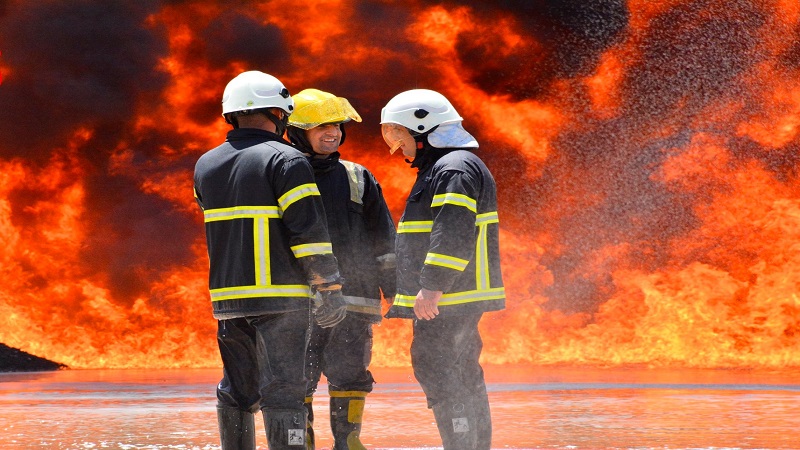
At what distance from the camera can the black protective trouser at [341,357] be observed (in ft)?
17.5

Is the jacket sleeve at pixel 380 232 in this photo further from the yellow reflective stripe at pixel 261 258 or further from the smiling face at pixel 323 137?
the yellow reflective stripe at pixel 261 258

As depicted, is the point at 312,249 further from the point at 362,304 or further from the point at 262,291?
the point at 362,304

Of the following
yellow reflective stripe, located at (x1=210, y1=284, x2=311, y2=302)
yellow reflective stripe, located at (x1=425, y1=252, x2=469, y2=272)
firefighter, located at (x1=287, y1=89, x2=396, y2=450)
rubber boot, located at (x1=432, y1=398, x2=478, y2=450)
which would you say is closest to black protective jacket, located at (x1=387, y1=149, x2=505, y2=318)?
yellow reflective stripe, located at (x1=425, y1=252, x2=469, y2=272)

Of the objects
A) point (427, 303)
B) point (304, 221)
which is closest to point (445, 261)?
point (427, 303)

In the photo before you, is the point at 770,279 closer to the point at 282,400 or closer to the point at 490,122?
the point at 490,122

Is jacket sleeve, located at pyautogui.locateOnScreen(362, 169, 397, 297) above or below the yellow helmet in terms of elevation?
below

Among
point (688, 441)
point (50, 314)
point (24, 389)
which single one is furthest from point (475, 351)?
point (50, 314)

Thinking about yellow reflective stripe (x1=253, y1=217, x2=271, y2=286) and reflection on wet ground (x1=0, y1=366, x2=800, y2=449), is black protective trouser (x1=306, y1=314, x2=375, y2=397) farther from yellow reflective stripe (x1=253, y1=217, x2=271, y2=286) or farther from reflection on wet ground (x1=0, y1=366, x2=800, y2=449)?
yellow reflective stripe (x1=253, y1=217, x2=271, y2=286)

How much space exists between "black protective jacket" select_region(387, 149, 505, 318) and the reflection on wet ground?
175 centimetres

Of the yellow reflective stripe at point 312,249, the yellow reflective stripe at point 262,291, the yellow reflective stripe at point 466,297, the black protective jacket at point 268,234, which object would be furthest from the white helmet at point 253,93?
the yellow reflective stripe at point 466,297

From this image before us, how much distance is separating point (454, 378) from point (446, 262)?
0.57 m

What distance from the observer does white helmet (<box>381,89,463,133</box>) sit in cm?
490

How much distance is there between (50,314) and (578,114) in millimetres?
9447

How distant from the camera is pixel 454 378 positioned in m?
4.66
